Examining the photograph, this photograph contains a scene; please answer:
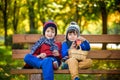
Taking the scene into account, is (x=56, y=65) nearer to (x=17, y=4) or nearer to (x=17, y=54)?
(x=17, y=54)

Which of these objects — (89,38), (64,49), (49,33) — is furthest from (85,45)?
(49,33)

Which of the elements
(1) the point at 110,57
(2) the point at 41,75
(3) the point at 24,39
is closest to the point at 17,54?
(3) the point at 24,39

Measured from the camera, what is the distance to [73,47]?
5910 millimetres

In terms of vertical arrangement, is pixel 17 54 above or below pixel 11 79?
above

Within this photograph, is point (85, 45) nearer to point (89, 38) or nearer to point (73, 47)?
point (73, 47)

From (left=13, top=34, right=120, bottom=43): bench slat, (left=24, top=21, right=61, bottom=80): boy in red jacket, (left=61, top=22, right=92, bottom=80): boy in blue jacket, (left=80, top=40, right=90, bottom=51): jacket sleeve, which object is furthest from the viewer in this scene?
(left=13, top=34, right=120, bottom=43): bench slat

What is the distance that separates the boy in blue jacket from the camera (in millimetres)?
5410

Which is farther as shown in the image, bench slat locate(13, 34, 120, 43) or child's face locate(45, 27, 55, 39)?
bench slat locate(13, 34, 120, 43)

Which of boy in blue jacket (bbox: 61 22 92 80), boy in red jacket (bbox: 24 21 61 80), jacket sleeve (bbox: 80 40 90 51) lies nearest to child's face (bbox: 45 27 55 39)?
boy in red jacket (bbox: 24 21 61 80)

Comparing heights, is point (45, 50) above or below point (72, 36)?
below

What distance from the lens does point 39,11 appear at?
23.4 m

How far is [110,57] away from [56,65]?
1.32 metres

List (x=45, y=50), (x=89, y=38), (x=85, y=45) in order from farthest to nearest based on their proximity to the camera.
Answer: (x=89, y=38)
(x=45, y=50)
(x=85, y=45)

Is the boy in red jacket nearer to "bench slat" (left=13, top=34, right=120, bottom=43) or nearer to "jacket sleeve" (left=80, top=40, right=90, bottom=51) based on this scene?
"bench slat" (left=13, top=34, right=120, bottom=43)
